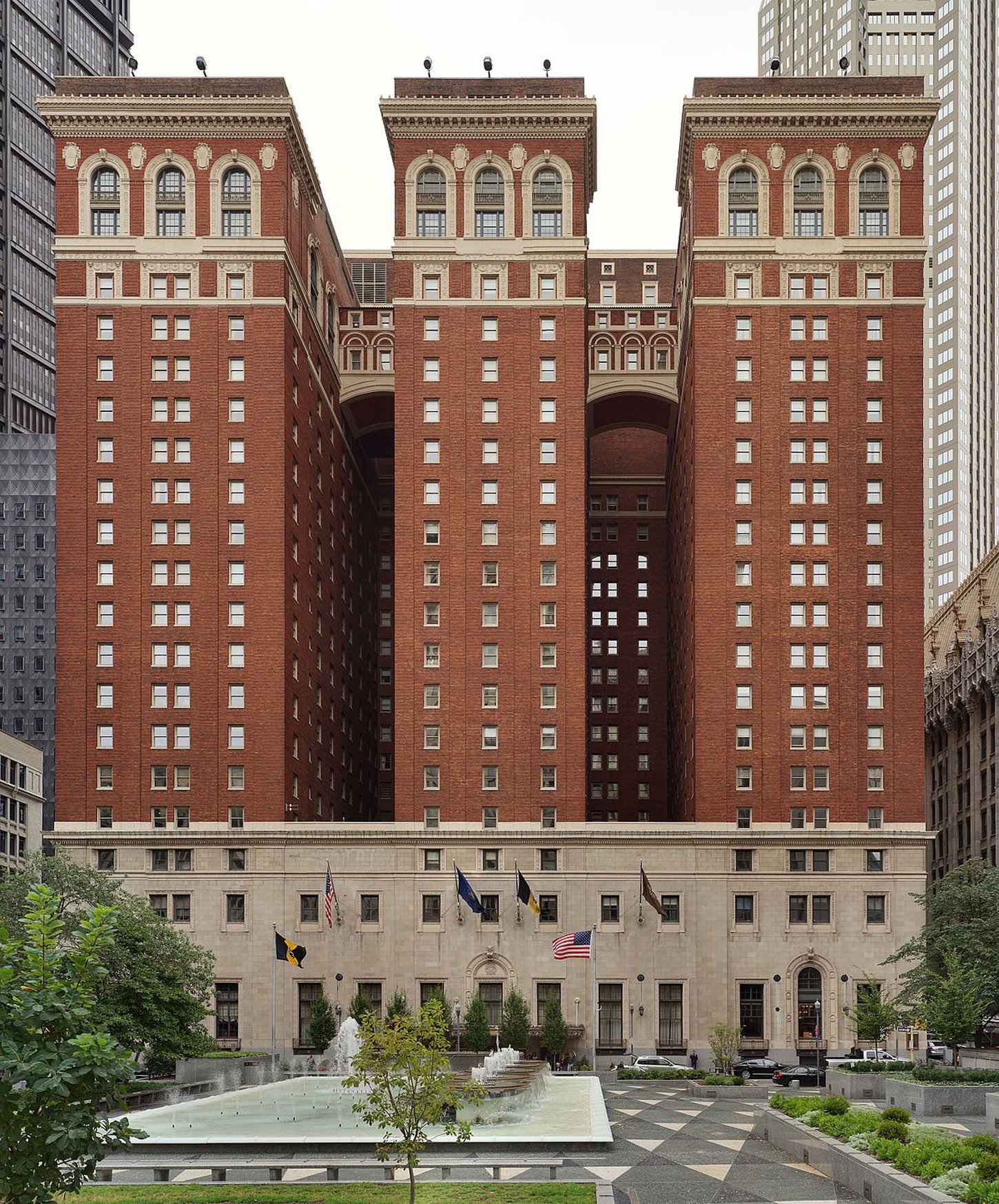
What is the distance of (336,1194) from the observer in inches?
1454

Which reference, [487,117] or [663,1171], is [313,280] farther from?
[663,1171]

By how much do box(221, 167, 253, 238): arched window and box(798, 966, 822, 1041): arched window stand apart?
6345 centimetres

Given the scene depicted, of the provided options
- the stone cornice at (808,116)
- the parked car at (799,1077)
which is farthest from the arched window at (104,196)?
the parked car at (799,1077)

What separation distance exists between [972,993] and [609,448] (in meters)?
89.2

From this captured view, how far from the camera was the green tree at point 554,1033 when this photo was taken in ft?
318

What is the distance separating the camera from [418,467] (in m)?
109

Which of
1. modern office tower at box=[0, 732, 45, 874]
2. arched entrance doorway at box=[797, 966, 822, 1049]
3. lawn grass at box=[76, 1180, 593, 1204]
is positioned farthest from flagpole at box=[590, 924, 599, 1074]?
lawn grass at box=[76, 1180, 593, 1204]

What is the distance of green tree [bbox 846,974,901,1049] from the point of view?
8250cm

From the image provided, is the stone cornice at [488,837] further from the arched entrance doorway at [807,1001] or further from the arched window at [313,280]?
the arched window at [313,280]

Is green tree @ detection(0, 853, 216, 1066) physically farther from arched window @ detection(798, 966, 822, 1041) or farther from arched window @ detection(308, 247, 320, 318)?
arched window @ detection(308, 247, 320, 318)

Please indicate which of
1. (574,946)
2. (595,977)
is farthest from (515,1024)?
(574,946)

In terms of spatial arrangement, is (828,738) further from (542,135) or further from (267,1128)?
(267,1128)

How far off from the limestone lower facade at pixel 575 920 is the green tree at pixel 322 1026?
146 cm

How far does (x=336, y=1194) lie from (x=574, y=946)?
1711 inches
